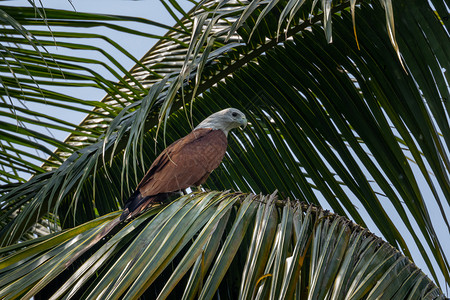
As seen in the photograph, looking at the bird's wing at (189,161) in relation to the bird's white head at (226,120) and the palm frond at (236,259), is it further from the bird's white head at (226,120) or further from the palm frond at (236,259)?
the palm frond at (236,259)

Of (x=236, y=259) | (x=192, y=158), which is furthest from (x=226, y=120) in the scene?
(x=236, y=259)

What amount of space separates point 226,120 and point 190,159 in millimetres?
373

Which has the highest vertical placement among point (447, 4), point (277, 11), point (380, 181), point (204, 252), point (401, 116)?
point (277, 11)

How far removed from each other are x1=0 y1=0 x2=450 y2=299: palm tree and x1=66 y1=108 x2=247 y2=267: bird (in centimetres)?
10

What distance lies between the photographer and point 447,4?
8.54ft

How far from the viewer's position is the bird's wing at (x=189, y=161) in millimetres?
3396

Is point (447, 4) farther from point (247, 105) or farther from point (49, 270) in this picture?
point (49, 270)

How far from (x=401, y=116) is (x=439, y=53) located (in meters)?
0.44

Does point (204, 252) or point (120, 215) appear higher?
point (120, 215)

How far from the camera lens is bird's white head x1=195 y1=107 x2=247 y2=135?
3.73 metres

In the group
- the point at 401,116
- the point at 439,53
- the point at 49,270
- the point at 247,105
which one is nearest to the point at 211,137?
the point at 247,105

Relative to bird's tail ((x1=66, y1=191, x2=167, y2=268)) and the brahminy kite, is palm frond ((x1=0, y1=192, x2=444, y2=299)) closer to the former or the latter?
bird's tail ((x1=66, y1=191, x2=167, y2=268))

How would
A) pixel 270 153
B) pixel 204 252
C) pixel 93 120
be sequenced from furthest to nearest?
1. pixel 93 120
2. pixel 270 153
3. pixel 204 252

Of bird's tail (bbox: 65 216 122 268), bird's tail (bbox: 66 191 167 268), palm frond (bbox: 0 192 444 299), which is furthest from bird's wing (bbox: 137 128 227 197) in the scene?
palm frond (bbox: 0 192 444 299)
